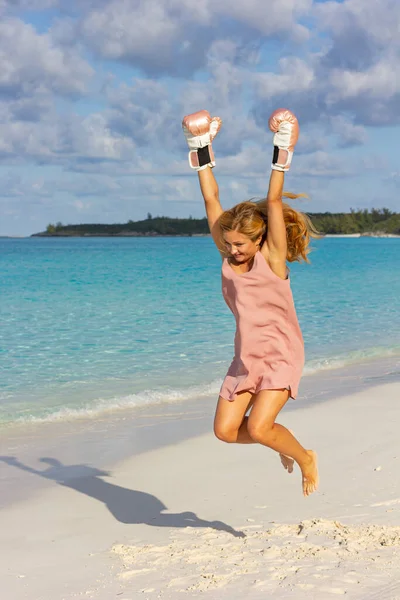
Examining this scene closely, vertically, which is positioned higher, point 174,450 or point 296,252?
point 296,252

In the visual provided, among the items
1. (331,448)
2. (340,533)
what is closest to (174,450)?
(331,448)

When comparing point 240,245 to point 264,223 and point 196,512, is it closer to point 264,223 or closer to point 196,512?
point 264,223

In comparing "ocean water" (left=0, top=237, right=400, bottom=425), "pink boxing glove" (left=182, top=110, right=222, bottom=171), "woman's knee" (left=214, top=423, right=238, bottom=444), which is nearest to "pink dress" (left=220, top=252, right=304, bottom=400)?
"woman's knee" (left=214, top=423, right=238, bottom=444)

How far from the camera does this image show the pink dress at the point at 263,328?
424 cm

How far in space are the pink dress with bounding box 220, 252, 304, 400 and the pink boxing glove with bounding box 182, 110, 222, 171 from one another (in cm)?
70

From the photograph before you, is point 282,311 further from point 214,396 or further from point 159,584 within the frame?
point 214,396

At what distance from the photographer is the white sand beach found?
3.85 meters

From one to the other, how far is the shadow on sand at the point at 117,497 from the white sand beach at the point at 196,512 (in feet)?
0.04

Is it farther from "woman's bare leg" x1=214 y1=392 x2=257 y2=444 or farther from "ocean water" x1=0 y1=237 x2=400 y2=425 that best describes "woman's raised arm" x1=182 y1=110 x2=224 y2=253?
"ocean water" x1=0 y1=237 x2=400 y2=425

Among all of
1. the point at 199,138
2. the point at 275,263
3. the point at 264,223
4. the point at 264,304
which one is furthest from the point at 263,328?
the point at 199,138

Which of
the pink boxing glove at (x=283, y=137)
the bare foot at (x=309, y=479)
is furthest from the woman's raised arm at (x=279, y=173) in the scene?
the bare foot at (x=309, y=479)

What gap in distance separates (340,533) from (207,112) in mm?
2419

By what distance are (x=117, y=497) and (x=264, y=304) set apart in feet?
7.04

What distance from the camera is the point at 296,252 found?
444cm
